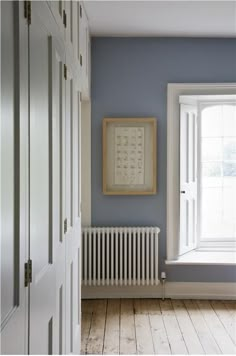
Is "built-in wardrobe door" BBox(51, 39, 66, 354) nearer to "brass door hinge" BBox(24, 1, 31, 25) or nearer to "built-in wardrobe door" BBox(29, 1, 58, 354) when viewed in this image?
"built-in wardrobe door" BBox(29, 1, 58, 354)

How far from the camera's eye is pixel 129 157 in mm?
4383

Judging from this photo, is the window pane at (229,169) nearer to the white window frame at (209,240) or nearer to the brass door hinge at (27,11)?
the white window frame at (209,240)

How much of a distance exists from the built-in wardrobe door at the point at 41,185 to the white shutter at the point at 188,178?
9.34 feet

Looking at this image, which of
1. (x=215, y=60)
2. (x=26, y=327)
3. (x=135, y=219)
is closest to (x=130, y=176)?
(x=135, y=219)

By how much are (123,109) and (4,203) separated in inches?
136

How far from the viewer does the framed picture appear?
438 cm

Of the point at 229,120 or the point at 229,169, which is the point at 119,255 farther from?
the point at 229,120

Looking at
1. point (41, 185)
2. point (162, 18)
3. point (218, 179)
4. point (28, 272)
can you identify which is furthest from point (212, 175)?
point (28, 272)

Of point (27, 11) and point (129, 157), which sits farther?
point (129, 157)

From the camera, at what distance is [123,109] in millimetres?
4398

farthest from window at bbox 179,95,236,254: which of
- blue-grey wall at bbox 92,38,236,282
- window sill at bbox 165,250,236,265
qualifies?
blue-grey wall at bbox 92,38,236,282

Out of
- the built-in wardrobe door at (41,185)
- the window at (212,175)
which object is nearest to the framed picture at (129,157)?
the window at (212,175)

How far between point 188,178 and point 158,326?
5.37 ft

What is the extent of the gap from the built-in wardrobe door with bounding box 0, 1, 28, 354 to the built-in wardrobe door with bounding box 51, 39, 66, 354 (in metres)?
0.53
